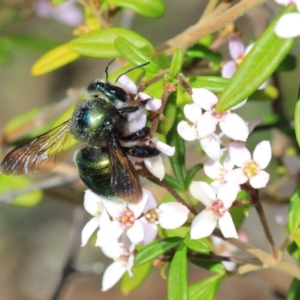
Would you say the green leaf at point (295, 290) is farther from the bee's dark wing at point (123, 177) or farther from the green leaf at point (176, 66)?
the green leaf at point (176, 66)

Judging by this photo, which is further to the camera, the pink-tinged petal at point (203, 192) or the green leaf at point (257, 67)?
the pink-tinged petal at point (203, 192)

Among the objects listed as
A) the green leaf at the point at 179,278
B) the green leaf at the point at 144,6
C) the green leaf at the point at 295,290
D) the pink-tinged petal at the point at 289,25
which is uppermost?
the pink-tinged petal at the point at 289,25

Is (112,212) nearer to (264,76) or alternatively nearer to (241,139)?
(241,139)

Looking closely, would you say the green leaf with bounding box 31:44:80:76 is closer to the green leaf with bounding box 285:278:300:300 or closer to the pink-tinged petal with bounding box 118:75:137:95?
the pink-tinged petal with bounding box 118:75:137:95

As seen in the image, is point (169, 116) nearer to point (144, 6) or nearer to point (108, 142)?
point (108, 142)

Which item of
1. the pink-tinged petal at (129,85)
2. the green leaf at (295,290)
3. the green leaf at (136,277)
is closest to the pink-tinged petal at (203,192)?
the pink-tinged petal at (129,85)

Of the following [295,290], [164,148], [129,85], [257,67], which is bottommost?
[295,290]

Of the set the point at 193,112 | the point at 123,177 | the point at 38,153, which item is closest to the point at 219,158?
the point at 193,112

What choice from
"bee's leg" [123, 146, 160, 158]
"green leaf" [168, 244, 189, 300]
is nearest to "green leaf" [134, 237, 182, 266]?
"green leaf" [168, 244, 189, 300]
